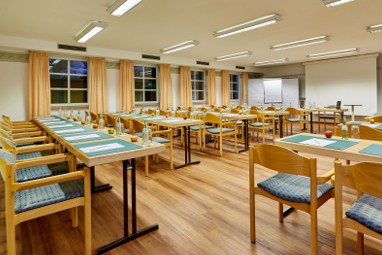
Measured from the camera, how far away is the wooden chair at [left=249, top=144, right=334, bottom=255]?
4.82ft

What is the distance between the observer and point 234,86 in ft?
39.8

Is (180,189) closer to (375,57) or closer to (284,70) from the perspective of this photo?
(375,57)

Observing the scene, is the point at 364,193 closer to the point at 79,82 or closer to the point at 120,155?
the point at 120,155

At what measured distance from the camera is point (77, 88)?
24.4ft

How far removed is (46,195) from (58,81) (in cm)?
638

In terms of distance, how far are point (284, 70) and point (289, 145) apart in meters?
11.1

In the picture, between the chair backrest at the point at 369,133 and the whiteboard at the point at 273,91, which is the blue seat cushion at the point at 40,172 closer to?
the chair backrest at the point at 369,133

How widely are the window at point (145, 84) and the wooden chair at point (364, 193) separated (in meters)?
7.99

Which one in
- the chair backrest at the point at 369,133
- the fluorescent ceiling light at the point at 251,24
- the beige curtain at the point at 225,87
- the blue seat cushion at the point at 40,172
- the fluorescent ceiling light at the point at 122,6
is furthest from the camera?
the beige curtain at the point at 225,87

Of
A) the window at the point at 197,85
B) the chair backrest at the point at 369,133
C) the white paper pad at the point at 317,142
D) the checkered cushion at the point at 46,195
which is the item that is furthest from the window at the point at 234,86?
the checkered cushion at the point at 46,195

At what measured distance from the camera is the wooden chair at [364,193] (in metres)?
1.10

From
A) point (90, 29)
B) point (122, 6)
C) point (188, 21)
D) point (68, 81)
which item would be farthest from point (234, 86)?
point (122, 6)

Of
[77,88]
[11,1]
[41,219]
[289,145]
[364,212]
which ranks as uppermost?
[11,1]

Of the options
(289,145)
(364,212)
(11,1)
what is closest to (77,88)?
(11,1)
